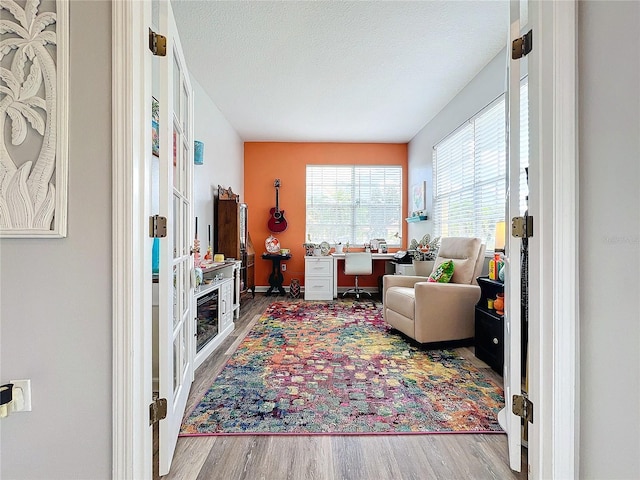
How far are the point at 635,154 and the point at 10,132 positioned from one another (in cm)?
186

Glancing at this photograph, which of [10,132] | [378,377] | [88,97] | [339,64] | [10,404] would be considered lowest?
[378,377]

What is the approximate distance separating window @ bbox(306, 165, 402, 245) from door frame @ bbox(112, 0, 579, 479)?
470 cm

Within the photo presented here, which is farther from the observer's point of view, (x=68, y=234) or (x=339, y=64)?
(x=339, y=64)

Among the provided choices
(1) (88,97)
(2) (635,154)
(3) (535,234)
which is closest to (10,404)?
(1) (88,97)

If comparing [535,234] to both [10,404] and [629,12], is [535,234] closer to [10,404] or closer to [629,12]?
[629,12]

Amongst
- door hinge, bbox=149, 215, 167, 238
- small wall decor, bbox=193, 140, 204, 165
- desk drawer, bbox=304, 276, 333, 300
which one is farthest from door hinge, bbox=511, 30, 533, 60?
desk drawer, bbox=304, 276, 333, 300

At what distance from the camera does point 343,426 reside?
5.34 feet

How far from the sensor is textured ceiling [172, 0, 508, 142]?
7.74 feet

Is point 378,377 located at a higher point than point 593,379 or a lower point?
lower

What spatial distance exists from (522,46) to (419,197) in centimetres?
397

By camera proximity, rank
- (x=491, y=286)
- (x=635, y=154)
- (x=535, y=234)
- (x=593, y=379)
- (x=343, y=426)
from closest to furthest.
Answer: (x=635, y=154) < (x=593, y=379) < (x=535, y=234) < (x=343, y=426) < (x=491, y=286)

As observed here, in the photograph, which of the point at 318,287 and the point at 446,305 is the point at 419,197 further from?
the point at 446,305

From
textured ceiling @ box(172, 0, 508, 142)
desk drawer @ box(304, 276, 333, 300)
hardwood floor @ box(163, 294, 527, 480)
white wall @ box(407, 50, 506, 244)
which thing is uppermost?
textured ceiling @ box(172, 0, 508, 142)

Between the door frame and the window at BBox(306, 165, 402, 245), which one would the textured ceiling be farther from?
the door frame
